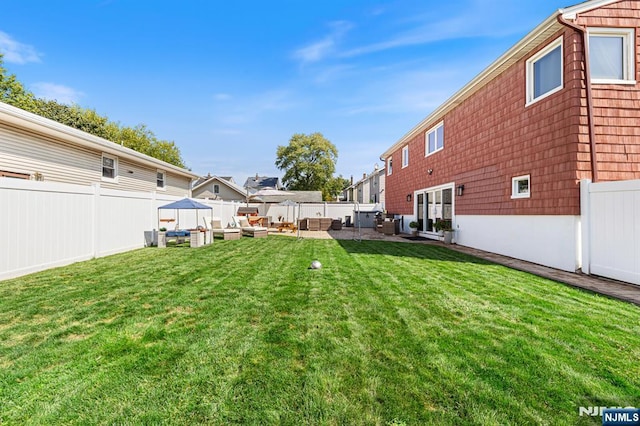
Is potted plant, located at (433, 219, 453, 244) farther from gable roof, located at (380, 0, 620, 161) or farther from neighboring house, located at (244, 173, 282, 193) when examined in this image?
neighboring house, located at (244, 173, 282, 193)

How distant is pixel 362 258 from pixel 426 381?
221 inches

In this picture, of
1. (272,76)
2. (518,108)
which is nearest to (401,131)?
(272,76)

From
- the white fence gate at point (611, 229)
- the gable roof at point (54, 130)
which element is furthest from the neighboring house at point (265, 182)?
the white fence gate at point (611, 229)

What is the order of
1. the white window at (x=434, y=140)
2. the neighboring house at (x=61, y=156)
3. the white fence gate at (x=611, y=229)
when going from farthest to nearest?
1. the white window at (x=434, y=140)
2. the neighboring house at (x=61, y=156)
3. the white fence gate at (x=611, y=229)

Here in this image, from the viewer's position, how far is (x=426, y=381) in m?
2.23

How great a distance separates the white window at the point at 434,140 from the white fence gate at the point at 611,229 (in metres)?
7.14

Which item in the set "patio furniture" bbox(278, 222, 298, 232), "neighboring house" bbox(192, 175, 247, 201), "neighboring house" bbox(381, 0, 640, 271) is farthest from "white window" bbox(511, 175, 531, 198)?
"neighboring house" bbox(192, 175, 247, 201)

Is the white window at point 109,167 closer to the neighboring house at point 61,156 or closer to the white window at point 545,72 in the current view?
the neighboring house at point 61,156

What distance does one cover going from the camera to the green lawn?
1.93m

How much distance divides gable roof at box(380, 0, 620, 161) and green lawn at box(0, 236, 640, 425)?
18.6 ft

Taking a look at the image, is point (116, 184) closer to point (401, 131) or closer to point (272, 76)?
point (272, 76)

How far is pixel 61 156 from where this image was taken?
9312 mm

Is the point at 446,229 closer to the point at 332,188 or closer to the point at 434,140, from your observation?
the point at 434,140

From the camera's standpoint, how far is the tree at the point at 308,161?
143 ft
